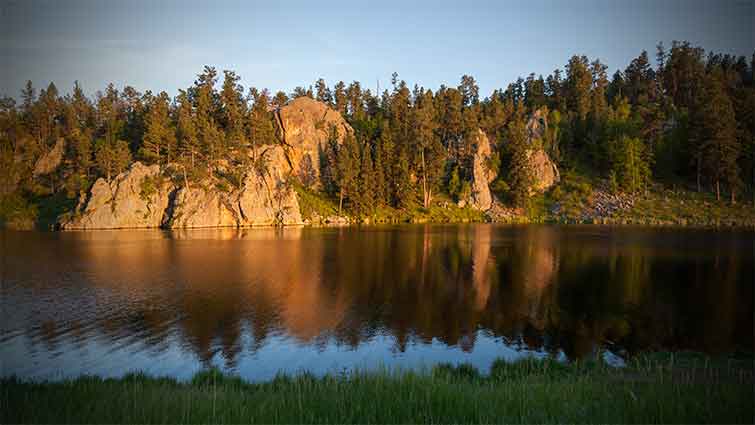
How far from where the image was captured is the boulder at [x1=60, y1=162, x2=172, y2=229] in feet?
267

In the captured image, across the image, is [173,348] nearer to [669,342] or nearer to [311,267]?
[311,267]

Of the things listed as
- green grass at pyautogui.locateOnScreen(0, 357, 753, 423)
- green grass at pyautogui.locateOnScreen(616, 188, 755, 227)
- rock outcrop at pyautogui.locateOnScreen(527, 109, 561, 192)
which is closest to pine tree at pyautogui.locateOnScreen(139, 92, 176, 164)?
rock outcrop at pyautogui.locateOnScreen(527, 109, 561, 192)

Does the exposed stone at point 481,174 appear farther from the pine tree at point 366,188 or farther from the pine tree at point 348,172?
the pine tree at point 348,172

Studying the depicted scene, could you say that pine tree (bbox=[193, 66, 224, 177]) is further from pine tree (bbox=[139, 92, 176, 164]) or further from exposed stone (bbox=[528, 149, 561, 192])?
exposed stone (bbox=[528, 149, 561, 192])

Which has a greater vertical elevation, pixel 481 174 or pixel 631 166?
pixel 631 166

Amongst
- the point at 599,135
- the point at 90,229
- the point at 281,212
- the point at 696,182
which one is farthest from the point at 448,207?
the point at 90,229

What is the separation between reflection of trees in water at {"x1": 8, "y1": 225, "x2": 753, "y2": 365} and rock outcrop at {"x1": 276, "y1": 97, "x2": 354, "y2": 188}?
224 feet

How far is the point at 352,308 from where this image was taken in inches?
989

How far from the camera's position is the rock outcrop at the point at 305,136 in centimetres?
11494

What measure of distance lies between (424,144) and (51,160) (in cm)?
9567

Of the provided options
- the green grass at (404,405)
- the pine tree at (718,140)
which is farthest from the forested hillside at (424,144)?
the green grass at (404,405)

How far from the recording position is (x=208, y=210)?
8712 cm

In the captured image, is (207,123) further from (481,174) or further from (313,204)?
(481,174)

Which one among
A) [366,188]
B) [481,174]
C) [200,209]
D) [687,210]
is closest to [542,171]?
[481,174]
